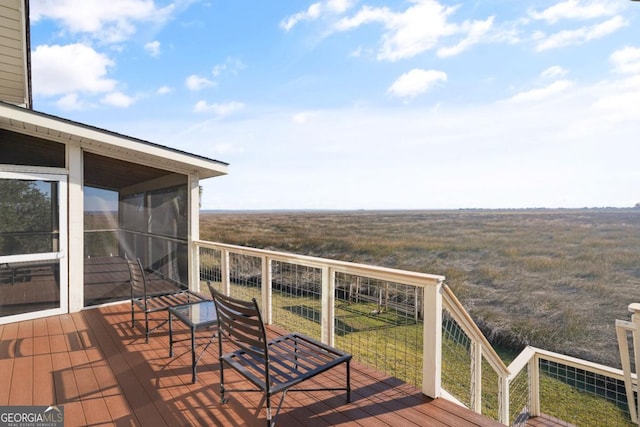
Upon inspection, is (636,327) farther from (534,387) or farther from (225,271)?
(225,271)

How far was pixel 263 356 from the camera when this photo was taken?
6.79 ft

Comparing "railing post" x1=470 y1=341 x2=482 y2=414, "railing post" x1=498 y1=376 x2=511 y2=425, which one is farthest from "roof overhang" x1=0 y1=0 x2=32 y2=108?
"railing post" x1=498 y1=376 x2=511 y2=425

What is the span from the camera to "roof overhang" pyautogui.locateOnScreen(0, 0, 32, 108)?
4206 millimetres

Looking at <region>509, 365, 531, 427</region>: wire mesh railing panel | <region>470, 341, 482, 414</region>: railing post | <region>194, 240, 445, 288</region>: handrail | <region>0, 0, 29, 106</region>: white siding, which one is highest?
<region>0, 0, 29, 106</region>: white siding

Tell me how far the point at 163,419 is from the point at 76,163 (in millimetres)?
3860

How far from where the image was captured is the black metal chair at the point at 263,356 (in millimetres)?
2051

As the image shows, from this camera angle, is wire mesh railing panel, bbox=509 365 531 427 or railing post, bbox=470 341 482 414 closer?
railing post, bbox=470 341 482 414

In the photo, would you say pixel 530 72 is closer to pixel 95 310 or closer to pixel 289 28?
pixel 289 28

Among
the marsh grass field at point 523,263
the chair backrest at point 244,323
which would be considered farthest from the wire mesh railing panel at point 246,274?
the marsh grass field at point 523,263

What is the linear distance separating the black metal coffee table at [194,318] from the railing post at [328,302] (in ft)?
3.34

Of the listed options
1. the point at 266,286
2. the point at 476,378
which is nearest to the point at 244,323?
the point at 266,286

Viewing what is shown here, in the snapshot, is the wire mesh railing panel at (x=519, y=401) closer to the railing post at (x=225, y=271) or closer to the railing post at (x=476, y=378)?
the railing post at (x=476, y=378)

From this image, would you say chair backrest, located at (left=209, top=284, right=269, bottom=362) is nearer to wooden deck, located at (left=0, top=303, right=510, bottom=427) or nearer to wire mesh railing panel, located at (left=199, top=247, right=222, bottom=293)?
wooden deck, located at (left=0, top=303, right=510, bottom=427)

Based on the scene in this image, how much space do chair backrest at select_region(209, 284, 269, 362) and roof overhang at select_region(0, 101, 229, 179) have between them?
10.6 ft
